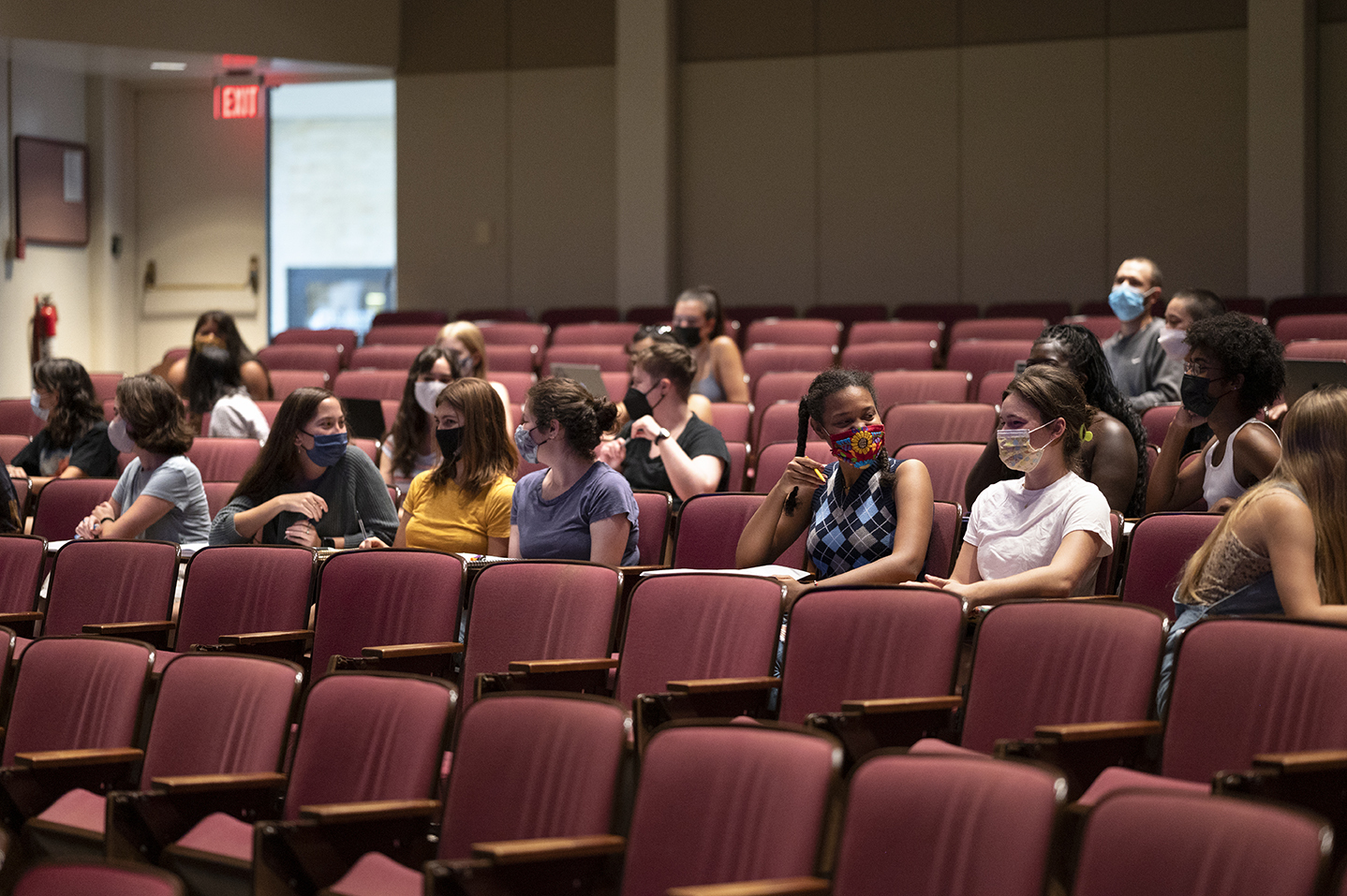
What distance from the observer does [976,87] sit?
8281 millimetres

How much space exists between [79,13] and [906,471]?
21.5ft

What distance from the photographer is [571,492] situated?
347 centimetres

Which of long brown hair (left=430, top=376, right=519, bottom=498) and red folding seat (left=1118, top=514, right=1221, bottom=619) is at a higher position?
long brown hair (left=430, top=376, right=519, bottom=498)

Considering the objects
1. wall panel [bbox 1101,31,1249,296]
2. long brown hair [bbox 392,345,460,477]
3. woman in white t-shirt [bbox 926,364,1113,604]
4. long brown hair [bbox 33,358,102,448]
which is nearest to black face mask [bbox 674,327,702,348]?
long brown hair [bbox 392,345,460,477]

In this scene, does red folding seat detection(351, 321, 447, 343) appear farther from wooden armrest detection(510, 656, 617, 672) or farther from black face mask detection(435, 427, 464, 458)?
wooden armrest detection(510, 656, 617, 672)

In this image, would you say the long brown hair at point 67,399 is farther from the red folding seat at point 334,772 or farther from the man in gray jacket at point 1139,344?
the man in gray jacket at point 1139,344

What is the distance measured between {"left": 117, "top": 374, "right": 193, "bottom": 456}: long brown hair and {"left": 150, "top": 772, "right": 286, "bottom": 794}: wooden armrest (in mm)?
1785

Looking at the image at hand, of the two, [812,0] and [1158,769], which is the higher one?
[812,0]

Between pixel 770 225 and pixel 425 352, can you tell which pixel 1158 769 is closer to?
pixel 425 352

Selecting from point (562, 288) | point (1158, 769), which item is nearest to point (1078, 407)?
point (1158, 769)

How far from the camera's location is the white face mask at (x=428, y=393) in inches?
177

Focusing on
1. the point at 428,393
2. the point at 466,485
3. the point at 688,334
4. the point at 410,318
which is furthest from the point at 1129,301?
the point at 410,318

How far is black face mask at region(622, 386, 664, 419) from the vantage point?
4.11m

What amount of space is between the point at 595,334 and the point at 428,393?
272 centimetres
